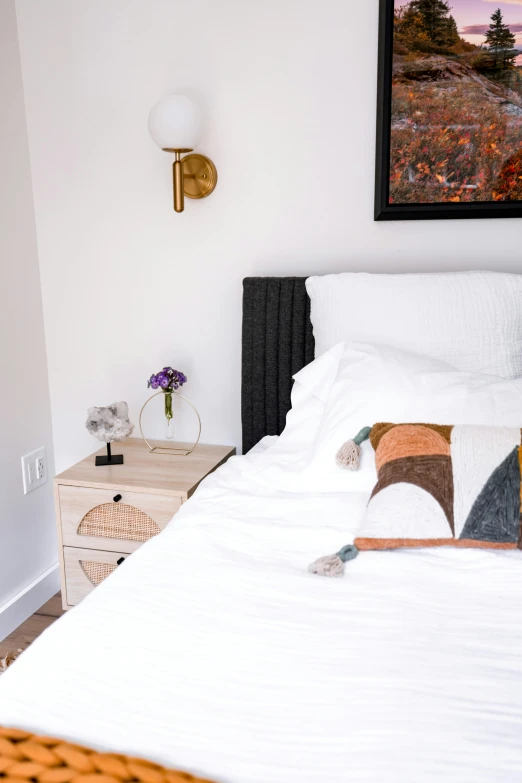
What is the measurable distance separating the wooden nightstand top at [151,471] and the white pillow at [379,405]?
0.38 metres

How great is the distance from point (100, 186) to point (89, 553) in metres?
1.21

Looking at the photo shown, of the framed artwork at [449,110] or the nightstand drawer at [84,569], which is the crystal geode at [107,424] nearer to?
the nightstand drawer at [84,569]

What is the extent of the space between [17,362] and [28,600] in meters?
0.83

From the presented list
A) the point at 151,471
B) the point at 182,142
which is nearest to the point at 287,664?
the point at 151,471

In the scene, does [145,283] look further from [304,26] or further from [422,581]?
[422,581]

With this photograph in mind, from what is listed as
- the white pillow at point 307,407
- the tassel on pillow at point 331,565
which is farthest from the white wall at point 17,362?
the tassel on pillow at point 331,565

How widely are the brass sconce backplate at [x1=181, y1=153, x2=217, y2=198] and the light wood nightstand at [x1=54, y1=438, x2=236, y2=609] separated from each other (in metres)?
0.85

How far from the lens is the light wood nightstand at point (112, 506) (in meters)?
1.93

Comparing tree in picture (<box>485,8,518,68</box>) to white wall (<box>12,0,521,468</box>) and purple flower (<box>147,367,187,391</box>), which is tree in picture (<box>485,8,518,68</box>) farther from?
purple flower (<box>147,367,187,391</box>)

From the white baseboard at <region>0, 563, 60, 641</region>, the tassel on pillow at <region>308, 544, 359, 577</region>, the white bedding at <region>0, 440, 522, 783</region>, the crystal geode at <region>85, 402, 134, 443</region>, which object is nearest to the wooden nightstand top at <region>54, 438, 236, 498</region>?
the crystal geode at <region>85, 402, 134, 443</region>

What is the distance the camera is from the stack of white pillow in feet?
4.75

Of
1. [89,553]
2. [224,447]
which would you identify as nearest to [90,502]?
[89,553]

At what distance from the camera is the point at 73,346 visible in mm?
2371

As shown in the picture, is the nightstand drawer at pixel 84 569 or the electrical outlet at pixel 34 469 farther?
the electrical outlet at pixel 34 469
